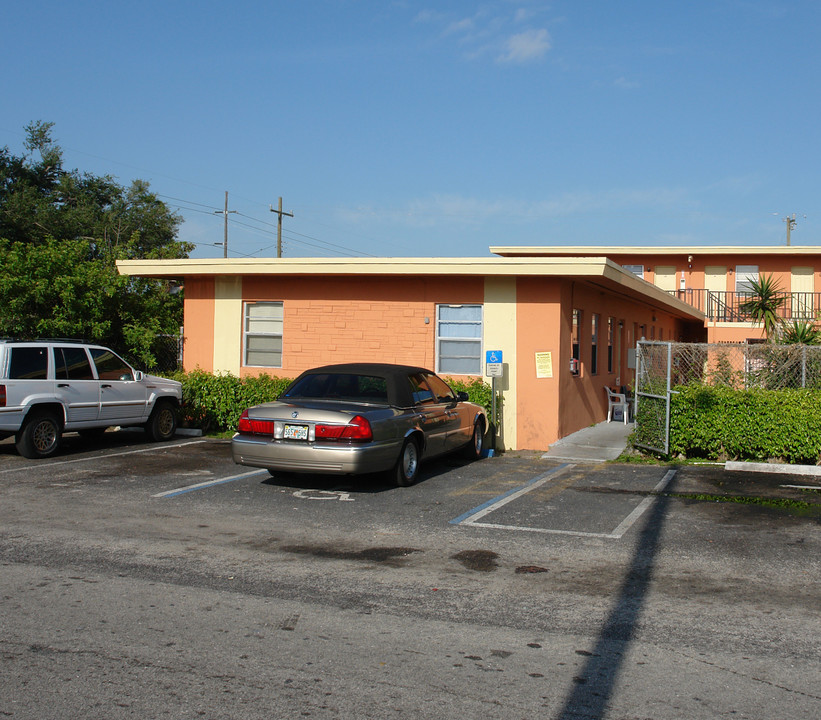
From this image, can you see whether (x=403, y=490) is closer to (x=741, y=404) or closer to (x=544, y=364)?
(x=544, y=364)

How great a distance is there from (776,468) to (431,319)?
630cm

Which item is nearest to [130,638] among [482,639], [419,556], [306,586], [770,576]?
[306,586]

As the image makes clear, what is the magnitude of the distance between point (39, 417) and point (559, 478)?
7.60m

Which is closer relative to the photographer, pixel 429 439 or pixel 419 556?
pixel 419 556

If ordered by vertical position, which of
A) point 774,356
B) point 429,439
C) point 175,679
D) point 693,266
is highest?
point 693,266

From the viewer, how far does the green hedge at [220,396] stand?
15195 mm

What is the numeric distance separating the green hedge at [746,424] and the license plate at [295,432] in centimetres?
639

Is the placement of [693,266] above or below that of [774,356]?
above

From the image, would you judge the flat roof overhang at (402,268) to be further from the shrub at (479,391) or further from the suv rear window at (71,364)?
the suv rear window at (71,364)

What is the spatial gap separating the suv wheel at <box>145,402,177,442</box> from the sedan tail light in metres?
5.11

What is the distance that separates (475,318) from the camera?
14906mm

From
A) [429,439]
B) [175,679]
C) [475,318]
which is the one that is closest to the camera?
[175,679]

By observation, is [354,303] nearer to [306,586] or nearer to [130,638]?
[306,586]

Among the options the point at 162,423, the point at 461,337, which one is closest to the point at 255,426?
the point at 162,423
